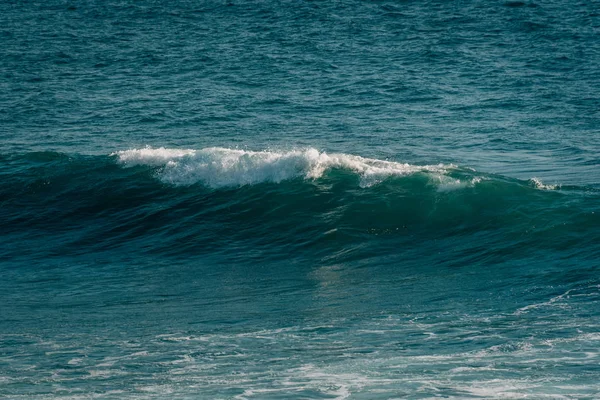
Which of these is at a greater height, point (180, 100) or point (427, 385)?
point (180, 100)

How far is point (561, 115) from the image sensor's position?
84.3 feet

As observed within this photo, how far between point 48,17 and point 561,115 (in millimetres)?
24214

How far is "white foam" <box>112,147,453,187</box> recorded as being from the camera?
19.5 m

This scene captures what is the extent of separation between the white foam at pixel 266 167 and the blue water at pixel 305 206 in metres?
0.06

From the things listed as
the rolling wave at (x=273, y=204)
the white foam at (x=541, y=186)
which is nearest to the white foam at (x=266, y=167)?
the rolling wave at (x=273, y=204)

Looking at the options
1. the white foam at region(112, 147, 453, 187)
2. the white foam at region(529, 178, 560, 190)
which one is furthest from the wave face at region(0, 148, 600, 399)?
the white foam at region(529, 178, 560, 190)

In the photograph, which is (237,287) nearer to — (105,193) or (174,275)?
(174,275)

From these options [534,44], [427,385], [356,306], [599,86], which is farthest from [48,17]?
[427,385]

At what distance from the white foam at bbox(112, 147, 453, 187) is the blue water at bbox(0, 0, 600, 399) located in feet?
0.20

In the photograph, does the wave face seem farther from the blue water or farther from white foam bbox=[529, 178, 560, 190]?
white foam bbox=[529, 178, 560, 190]

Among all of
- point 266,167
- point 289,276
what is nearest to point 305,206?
point 266,167

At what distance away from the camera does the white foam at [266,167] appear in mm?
19469

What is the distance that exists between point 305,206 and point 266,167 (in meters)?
1.85

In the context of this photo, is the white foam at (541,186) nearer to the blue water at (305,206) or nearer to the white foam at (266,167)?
the blue water at (305,206)
